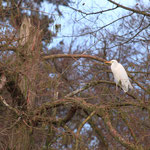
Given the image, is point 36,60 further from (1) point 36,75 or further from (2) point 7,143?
(2) point 7,143

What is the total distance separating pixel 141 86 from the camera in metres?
3.78

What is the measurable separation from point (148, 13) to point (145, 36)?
1.63ft

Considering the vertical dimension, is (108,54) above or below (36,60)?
above

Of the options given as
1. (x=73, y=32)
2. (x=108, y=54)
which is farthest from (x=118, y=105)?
(x=108, y=54)

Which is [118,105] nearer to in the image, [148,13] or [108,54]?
[148,13]

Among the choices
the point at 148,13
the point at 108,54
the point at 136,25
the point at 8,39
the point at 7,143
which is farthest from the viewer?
the point at 108,54

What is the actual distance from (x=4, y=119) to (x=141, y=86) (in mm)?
2031

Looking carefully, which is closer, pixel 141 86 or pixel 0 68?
pixel 0 68

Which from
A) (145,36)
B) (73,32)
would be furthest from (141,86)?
(73,32)

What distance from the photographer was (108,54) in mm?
6961

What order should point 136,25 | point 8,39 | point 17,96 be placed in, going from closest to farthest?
1. point 8,39
2. point 17,96
3. point 136,25

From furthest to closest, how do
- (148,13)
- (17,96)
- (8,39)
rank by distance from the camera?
(17,96) → (148,13) → (8,39)

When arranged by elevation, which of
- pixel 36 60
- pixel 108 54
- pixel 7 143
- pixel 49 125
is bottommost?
pixel 7 143

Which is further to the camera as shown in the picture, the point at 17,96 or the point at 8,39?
the point at 17,96
